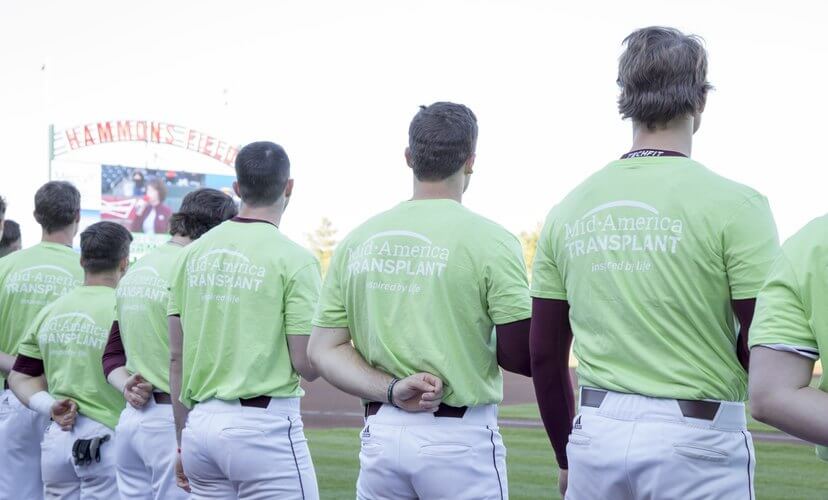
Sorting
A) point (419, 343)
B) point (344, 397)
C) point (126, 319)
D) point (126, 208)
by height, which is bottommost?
point (344, 397)

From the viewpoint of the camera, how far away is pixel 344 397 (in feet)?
78.3

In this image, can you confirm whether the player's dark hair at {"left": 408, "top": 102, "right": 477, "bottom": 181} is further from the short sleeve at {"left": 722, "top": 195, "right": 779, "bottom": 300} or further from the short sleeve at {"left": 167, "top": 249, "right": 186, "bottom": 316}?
the short sleeve at {"left": 167, "top": 249, "right": 186, "bottom": 316}

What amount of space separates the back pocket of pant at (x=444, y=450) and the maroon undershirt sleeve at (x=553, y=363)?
12.4 inches

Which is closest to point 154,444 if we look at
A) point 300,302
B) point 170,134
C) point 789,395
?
point 300,302

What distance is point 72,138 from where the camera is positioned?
3033 cm

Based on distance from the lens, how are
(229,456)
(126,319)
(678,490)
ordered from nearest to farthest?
(678,490) → (229,456) → (126,319)

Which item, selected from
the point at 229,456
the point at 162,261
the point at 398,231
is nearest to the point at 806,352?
the point at 398,231

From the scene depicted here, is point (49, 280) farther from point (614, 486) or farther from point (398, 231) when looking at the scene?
point (614, 486)

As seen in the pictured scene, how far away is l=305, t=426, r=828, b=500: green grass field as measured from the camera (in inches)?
425

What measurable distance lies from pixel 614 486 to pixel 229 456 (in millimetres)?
1814

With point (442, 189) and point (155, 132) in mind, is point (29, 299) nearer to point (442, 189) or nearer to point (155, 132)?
point (442, 189)

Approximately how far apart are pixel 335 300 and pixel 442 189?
577 millimetres

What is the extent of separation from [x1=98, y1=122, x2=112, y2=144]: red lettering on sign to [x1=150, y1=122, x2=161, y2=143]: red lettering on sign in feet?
5.01

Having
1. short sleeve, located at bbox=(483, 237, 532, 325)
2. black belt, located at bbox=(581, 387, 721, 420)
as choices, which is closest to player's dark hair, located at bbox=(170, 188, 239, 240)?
short sleeve, located at bbox=(483, 237, 532, 325)
